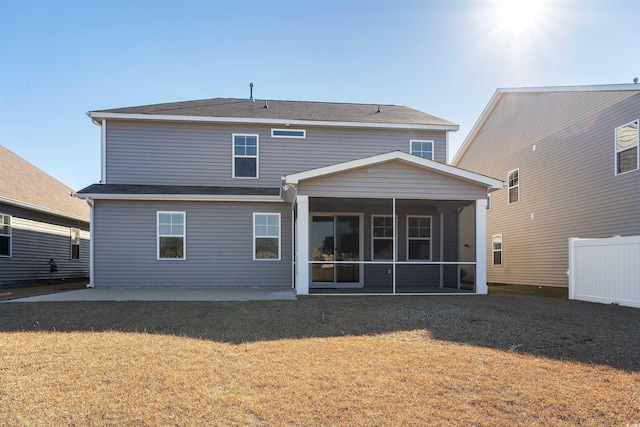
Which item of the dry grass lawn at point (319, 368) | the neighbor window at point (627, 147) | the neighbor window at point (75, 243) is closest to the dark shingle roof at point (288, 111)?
the neighbor window at point (627, 147)

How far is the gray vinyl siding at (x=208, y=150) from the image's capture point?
1262cm

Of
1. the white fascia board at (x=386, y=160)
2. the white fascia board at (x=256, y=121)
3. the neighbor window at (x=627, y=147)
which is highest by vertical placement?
the white fascia board at (x=256, y=121)

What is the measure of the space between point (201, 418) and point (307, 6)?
435 inches

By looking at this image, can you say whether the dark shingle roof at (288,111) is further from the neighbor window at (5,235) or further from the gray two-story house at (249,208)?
the neighbor window at (5,235)

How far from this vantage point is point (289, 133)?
43.1 feet

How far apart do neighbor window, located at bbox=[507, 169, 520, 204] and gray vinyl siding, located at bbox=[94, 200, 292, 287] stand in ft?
30.6

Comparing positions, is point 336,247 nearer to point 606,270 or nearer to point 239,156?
A: point 239,156

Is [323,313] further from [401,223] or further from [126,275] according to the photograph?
[126,275]

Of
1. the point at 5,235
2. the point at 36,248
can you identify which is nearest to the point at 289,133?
the point at 5,235

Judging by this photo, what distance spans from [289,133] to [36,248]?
1062 centimetres

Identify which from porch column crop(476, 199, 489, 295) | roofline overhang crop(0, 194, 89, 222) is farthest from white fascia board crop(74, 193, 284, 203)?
porch column crop(476, 199, 489, 295)

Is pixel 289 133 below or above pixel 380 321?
above

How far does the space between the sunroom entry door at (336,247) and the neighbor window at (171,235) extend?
3922mm

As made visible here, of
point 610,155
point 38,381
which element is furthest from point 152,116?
point 610,155
